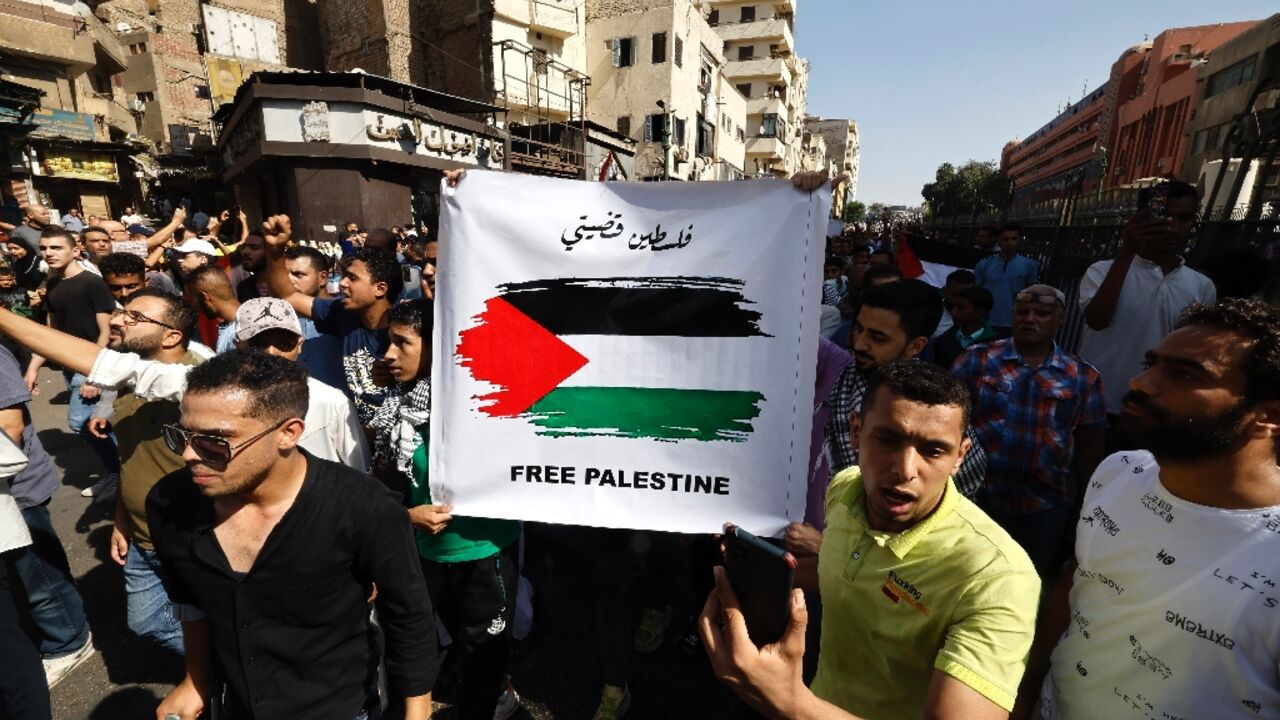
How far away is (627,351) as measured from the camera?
2.31 m

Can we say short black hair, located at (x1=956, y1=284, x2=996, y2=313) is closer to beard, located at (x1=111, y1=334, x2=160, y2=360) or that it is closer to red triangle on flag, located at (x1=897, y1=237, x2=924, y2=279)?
red triangle on flag, located at (x1=897, y1=237, x2=924, y2=279)

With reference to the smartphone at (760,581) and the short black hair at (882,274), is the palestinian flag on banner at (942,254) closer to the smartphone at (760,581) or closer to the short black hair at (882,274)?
the short black hair at (882,274)

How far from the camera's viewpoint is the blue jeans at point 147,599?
2611mm

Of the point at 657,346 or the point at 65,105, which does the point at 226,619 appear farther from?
the point at 65,105

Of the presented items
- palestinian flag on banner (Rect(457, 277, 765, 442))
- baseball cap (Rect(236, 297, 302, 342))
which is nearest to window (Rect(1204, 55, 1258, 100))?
palestinian flag on banner (Rect(457, 277, 765, 442))

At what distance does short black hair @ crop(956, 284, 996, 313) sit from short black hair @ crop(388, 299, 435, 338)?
3.61m

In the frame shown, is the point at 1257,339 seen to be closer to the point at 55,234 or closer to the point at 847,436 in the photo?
the point at 847,436

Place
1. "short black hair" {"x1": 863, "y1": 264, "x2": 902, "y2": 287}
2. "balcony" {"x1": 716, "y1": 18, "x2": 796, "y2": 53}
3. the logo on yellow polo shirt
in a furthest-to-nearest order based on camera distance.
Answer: "balcony" {"x1": 716, "y1": 18, "x2": 796, "y2": 53}
"short black hair" {"x1": 863, "y1": 264, "x2": 902, "y2": 287}
the logo on yellow polo shirt

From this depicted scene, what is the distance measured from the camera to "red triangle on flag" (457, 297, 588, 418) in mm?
2340

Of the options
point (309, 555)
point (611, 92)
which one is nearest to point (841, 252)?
point (309, 555)

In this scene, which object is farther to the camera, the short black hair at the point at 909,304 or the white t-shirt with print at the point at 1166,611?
the short black hair at the point at 909,304

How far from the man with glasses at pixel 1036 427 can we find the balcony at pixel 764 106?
162 feet


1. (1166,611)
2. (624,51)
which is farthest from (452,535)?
(624,51)

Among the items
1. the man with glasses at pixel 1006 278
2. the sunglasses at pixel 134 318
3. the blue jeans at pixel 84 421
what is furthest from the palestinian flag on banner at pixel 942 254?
the blue jeans at pixel 84 421
